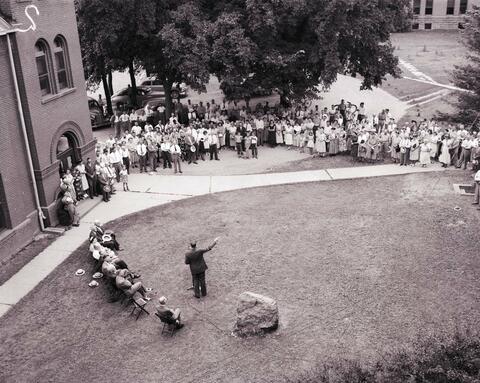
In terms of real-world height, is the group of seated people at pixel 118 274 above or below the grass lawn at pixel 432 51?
below

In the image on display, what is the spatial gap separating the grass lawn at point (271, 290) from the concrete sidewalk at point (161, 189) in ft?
1.96

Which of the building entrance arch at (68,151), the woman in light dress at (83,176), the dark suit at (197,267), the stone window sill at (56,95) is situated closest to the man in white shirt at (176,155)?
the woman in light dress at (83,176)

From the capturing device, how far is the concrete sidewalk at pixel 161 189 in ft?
55.1

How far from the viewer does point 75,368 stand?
11.9 metres

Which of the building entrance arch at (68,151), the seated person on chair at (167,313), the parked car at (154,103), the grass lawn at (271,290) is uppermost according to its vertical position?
the building entrance arch at (68,151)

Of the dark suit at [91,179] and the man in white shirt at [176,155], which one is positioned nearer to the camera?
the dark suit at [91,179]

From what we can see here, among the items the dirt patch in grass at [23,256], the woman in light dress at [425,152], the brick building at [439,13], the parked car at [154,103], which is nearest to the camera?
the dirt patch in grass at [23,256]

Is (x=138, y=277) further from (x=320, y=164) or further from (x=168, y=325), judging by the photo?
(x=320, y=164)

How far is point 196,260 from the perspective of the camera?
13617 mm

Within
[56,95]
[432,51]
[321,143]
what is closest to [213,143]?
[321,143]

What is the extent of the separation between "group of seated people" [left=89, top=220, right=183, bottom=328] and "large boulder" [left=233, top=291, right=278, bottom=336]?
1.45 meters

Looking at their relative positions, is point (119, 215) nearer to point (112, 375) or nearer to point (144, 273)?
point (144, 273)

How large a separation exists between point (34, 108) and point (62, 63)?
8.97 ft

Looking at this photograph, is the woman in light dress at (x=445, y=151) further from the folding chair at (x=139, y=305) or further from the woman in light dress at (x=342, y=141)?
the folding chair at (x=139, y=305)
